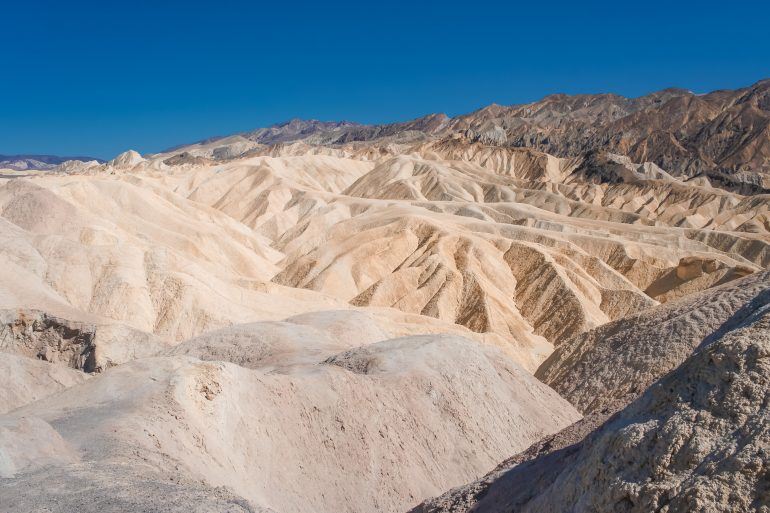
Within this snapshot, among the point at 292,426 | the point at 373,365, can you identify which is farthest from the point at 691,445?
the point at 373,365

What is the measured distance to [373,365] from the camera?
18781 millimetres

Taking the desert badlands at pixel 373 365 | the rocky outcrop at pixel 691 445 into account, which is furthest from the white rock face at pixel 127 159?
the rocky outcrop at pixel 691 445

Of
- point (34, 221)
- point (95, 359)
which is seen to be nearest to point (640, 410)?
point (95, 359)

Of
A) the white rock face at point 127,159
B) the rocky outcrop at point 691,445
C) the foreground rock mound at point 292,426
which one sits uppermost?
the white rock face at point 127,159

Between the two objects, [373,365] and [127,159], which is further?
[127,159]

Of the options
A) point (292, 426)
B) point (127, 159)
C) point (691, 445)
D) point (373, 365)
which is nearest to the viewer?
point (691, 445)

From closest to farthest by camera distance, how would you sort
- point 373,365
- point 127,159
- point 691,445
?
point 691,445, point 373,365, point 127,159

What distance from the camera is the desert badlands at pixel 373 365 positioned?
26.6 feet

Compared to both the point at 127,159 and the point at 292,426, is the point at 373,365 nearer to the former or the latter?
the point at 292,426

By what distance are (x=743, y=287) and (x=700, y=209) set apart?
7086 centimetres

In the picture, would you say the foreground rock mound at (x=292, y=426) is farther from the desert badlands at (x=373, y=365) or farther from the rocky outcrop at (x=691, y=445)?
the rocky outcrop at (x=691, y=445)

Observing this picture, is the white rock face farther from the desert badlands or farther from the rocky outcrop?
the rocky outcrop

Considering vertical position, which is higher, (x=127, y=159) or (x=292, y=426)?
(x=127, y=159)

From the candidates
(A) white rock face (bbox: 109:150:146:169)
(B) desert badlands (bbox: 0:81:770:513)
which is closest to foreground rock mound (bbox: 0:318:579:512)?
(B) desert badlands (bbox: 0:81:770:513)
